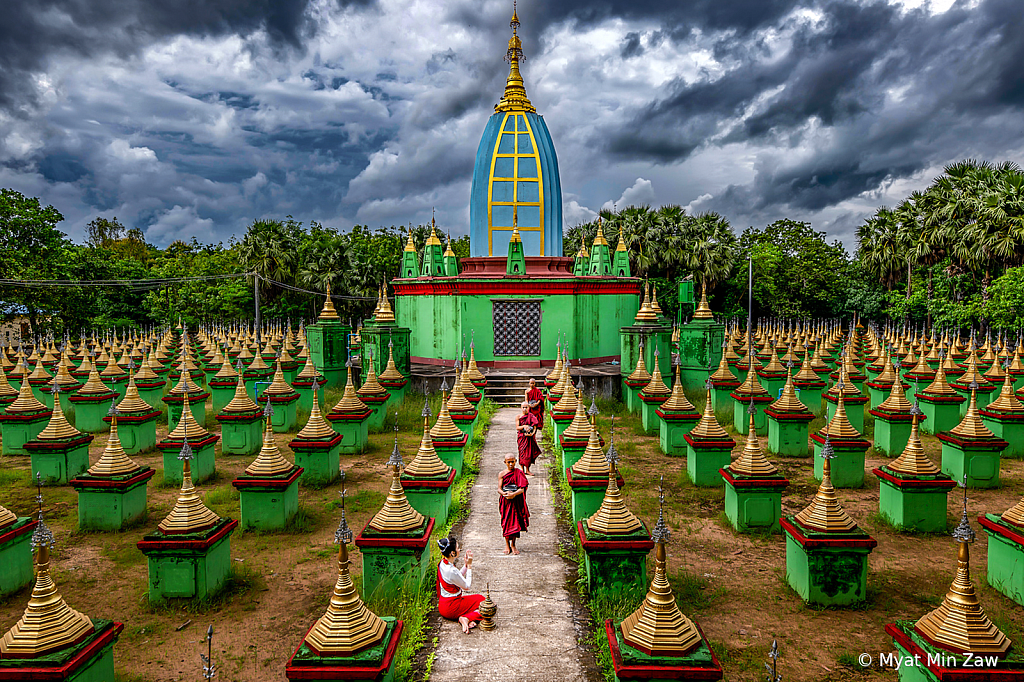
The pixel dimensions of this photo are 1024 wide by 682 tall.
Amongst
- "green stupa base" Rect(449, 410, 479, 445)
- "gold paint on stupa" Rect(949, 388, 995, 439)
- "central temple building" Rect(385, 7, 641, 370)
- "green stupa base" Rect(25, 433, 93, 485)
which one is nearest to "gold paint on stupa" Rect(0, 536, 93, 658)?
"green stupa base" Rect(25, 433, 93, 485)

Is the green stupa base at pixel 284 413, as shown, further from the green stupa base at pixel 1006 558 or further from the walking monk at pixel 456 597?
the green stupa base at pixel 1006 558

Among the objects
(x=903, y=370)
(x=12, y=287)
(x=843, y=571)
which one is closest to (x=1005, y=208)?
(x=903, y=370)

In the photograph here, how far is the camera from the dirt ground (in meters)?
6.50

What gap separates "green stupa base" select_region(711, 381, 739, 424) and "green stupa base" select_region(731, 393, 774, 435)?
1.02 metres

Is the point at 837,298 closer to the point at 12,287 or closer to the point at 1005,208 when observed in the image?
the point at 1005,208

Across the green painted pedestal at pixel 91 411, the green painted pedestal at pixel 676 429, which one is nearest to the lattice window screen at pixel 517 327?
the green painted pedestal at pixel 676 429

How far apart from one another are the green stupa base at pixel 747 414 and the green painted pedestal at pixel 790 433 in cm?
144

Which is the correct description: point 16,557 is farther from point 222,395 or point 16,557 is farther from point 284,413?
point 222,395

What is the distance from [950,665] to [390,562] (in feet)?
18.4

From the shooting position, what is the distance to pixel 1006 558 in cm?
768

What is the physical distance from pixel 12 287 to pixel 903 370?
41077 mm

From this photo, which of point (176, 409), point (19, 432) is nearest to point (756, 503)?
point (176, 409)

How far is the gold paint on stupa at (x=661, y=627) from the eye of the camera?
5129 mm

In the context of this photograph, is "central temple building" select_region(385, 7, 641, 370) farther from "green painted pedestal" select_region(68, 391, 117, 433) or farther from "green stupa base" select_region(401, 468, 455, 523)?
"green stupa base" select_region(401, 468, 455, 523)
